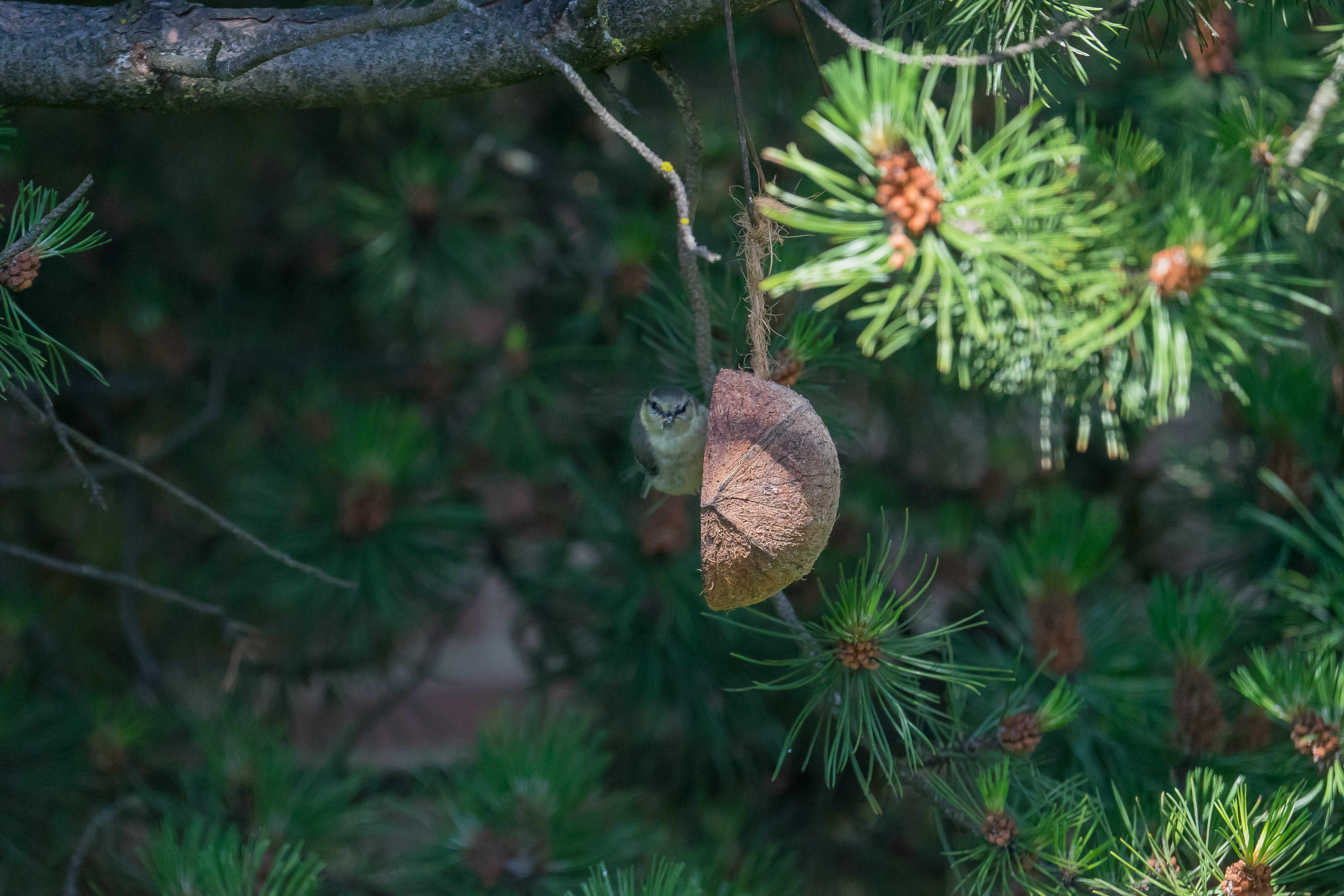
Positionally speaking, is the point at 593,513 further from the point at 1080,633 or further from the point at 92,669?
the point at 92,669

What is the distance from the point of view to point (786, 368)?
2.62 ft

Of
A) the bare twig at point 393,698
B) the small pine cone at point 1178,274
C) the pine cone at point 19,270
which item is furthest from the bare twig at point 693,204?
the bare twig at point 393,698

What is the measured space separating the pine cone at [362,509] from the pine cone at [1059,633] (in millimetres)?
794

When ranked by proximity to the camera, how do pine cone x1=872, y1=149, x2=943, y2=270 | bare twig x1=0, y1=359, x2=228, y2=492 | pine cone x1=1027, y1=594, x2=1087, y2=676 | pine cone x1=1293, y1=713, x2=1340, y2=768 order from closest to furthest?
pine cone x1=872, y1=149, x2=943, y2=270 < pine cone x1=1293, y1=713, x2=1340, y2=768 < pine cone x1=1027, y1=594, x2=1087, y2=676 < bare twig x1=0, y1=359, x2=228, y2=492

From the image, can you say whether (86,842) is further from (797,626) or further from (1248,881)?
(1248,881)

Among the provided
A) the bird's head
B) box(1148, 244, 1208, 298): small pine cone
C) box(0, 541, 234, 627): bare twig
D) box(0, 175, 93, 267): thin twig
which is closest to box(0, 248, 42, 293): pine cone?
box(0, 175, 93, 267): thin twig

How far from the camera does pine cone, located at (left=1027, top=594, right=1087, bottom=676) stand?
104cm

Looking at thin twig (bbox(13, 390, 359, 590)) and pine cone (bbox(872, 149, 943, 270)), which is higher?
pine cone (bbox(872, 149, 943, 270))

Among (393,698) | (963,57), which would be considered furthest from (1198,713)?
(393,698)

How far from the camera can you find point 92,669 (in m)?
1.50

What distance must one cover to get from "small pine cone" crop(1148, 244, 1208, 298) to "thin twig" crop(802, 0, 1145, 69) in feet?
0.59

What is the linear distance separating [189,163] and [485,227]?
53cm

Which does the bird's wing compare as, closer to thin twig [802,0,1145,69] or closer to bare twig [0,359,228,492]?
thin twig [802,0,1145,69]

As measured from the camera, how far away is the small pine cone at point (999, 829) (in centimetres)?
75
